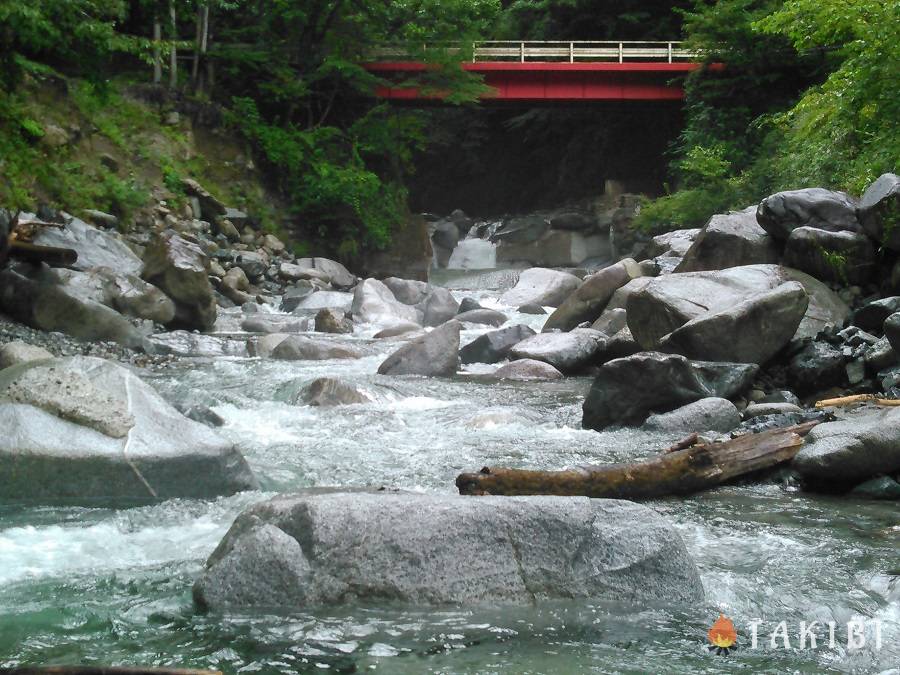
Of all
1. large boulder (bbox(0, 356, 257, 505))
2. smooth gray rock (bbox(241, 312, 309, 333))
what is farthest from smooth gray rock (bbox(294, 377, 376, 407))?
smooth gray rock (bbox(241, 312, 309, 333))

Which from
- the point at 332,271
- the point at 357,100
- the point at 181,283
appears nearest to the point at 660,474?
the point at 181,283

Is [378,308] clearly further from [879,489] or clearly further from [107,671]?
[107,671]

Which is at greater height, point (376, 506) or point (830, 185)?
point (830, 185)

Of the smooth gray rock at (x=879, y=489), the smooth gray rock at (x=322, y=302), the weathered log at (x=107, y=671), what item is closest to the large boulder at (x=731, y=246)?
the smooth gray rock at (x=879, y=489)

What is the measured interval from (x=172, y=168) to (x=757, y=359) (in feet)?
55.7

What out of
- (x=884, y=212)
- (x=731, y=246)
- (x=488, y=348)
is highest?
(x=884, y=212)

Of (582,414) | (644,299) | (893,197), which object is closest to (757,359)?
(644,299)

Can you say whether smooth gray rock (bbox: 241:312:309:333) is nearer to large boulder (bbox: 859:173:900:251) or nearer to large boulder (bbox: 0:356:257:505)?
large boulder (bbox: 859:173:900:251)

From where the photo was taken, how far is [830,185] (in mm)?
16094

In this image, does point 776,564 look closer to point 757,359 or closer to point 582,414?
point 582,414

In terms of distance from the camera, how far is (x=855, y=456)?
6461 millimetres

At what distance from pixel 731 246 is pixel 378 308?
7450 millimetres

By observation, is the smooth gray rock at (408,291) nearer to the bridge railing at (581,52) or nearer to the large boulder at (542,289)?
the large boulder at (542,289)

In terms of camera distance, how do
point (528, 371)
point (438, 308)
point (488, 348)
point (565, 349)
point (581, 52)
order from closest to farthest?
point (528, 371), point (565, 349), point (488, 348), point (438, 308), point (581, 52)
